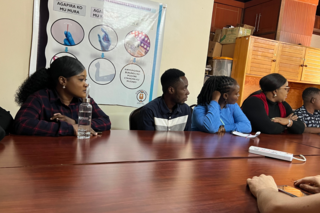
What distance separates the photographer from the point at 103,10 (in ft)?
8.48

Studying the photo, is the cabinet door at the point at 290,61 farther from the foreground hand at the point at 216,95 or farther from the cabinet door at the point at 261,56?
the foreground hand at the point at 216,95

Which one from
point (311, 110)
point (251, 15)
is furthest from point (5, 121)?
point (251, 15)

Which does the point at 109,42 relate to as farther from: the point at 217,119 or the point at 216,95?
the point at 217,119

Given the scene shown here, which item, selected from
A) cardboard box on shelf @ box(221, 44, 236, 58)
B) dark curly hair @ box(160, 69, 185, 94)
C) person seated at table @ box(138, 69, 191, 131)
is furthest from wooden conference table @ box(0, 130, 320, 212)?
cardboard box on shelf @ box(221, 44, 236, 58)

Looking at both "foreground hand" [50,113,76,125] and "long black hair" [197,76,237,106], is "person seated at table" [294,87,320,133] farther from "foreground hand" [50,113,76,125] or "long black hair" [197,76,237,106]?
"foreground hand" [50,113,76,125]

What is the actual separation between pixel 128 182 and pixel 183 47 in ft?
7.85

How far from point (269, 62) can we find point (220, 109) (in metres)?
2.42

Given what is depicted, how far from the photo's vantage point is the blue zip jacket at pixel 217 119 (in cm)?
199

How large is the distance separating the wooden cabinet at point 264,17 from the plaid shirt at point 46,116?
12.5 feet

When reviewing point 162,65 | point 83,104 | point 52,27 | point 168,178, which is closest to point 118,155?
point 168,178

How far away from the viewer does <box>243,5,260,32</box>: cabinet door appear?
481cm

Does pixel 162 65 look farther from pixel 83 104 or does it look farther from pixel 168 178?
pixel 168 178

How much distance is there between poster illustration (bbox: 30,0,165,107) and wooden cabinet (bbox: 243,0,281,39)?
8.18ft

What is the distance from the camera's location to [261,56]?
4172mm
